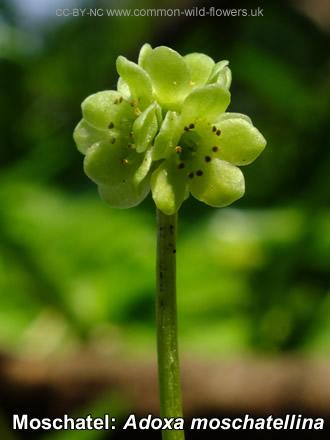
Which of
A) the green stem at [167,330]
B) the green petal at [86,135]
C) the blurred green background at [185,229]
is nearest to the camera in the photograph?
the green stem at [167,330]

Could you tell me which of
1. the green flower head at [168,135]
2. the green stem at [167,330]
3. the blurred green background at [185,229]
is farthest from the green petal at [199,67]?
the blurred green background at [185,229]

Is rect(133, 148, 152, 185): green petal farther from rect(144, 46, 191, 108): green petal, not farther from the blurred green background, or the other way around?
the blurred green background


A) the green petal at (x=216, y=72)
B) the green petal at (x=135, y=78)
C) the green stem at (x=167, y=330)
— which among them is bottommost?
the green stem at (x=167, y=330)

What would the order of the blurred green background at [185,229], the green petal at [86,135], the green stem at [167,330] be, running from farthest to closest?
the blurred green background at [185,229]
the green petal at [86,135]
the green stem at [167,330]

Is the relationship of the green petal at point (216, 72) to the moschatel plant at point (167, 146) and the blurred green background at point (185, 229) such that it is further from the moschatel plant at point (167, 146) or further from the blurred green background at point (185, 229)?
the blurred green background at point (185, 229)

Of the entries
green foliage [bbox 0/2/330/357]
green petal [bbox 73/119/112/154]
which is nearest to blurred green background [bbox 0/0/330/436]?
green foliage [bbox 0/2/330/357]

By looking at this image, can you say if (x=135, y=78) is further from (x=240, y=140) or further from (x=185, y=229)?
(x=185, y=229)
